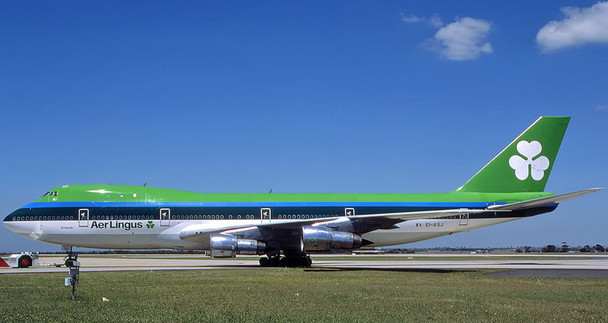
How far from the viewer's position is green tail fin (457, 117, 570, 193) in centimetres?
3344

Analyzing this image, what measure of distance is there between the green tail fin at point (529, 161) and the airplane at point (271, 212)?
54mm

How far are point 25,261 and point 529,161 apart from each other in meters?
28.1

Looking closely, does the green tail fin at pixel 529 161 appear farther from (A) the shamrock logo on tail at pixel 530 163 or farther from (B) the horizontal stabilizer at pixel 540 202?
(B) the horizontal stabilizer at pixel 540 202

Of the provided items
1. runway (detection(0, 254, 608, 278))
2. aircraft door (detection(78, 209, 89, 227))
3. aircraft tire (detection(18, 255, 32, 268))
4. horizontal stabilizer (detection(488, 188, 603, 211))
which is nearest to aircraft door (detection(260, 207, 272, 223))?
runway (detection(0, 254, 608, 278))

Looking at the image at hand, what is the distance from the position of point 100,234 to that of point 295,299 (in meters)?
20.2

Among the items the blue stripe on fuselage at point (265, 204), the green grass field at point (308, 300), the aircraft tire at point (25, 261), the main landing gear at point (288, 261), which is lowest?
the green grass field at point (308, 300)

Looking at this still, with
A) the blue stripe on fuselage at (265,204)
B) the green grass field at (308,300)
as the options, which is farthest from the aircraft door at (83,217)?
the green grass field at (308,300)

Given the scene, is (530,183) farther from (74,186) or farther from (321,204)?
(74,186)

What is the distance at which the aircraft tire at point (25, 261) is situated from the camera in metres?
33.5

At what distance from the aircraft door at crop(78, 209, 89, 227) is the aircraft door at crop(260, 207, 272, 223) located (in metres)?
8.87

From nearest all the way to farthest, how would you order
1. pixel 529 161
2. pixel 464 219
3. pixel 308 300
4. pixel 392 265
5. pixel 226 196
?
pixel 308 300, pixel 464 219, pixel 226 196, pixel 529 161, pixel 392 265

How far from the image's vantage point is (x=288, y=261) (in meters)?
31.5

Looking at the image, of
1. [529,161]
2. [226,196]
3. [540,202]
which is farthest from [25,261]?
[529,161]

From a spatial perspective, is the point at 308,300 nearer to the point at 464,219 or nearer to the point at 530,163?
the point at 464,219
